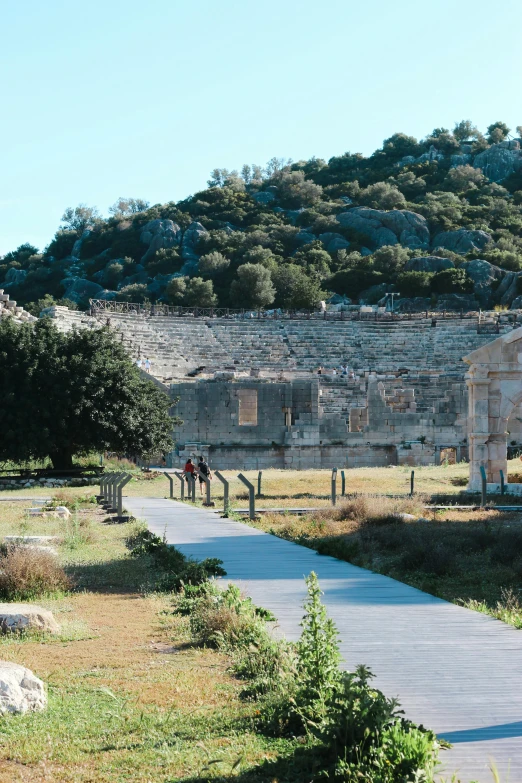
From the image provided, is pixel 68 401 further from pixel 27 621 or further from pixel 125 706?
pixel 125 706

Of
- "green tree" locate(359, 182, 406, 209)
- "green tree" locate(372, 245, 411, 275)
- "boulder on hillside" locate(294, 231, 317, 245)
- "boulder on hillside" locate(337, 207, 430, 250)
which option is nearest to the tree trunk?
"green tree" locate(372, 245, 411, 275)

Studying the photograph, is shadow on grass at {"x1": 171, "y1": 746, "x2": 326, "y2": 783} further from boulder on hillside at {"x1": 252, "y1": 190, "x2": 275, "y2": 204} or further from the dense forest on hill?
boulder on hillside at {"x1": 252, "y1": 190, "x2": 275, "y2": 204}

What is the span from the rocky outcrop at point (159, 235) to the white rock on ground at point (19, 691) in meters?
85.8

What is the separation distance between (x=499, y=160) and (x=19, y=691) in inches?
4290

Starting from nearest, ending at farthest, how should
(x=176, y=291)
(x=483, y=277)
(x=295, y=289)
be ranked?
(x=295, y=289) → (x=483, y=277) → (x=176, y=291)

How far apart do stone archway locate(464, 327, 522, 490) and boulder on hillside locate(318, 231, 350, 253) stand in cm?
6685

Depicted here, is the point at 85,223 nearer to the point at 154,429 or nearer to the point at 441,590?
the point at 154,429

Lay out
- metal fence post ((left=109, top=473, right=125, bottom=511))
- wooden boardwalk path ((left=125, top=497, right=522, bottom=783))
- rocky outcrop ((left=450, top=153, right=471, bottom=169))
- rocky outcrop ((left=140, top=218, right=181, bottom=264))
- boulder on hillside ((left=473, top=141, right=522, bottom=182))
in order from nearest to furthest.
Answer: wooden boardwalk path ((left=125, top=497, right=522, bottom=783))
metal fence post ((left=109, top=473, right=125, bottom=511))
rocky outcrop ((left=140, top=218, right=181, bottom=264))
boulder on hillside ((left=473, top=141, right=522, bottom=182))
rocky outcrop ((left=450, top=153, right=471, bottom=169))

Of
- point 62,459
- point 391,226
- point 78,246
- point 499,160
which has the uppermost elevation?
point 499,160

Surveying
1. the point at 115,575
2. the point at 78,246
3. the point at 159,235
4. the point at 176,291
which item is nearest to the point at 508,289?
the point at 176,291

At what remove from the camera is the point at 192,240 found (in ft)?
295

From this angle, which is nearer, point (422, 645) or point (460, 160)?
point (422, 645)

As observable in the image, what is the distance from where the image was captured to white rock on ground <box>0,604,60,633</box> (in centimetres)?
686

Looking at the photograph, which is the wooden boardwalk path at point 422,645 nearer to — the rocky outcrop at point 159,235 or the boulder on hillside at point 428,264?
the boulder on hillside at point 428,264
